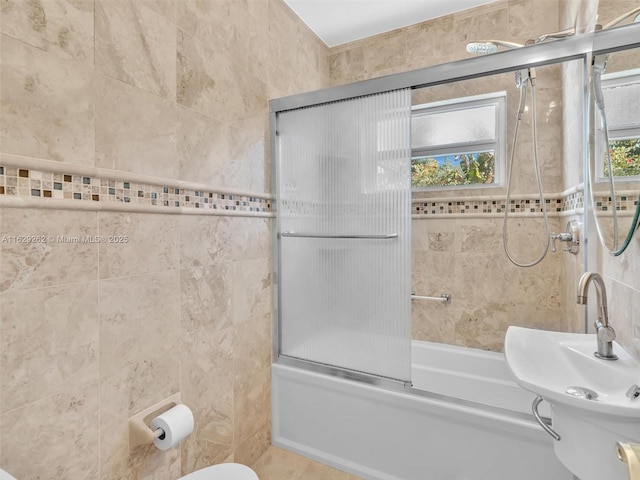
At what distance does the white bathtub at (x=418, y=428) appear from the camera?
1.42 meters

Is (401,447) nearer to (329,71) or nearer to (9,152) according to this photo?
(9,152)

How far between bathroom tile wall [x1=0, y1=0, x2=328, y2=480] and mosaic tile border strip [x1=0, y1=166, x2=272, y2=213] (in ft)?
0.08

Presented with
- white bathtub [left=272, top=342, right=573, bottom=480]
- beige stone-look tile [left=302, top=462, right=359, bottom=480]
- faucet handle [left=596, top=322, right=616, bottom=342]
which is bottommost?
beige stone-look tile [left=302, top=462, right=359, bottom=480]

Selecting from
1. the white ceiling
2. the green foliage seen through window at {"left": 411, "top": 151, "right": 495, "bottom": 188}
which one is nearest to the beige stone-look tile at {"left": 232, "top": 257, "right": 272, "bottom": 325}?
the green foliage seen through window at {"left": 411, "top": 151, "right": 495, "bottom": 188}

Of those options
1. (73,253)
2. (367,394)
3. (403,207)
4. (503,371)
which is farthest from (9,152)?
(503,371)

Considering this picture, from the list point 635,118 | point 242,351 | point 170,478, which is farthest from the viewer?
point 242,351

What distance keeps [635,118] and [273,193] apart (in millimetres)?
1589

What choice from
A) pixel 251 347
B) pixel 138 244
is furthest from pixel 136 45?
pixel 251 347

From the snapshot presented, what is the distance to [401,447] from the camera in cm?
166

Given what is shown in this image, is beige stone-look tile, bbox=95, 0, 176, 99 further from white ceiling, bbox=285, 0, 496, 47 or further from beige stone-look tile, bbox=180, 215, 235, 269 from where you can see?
white ceiling, bbox=285, 0, 496, 47

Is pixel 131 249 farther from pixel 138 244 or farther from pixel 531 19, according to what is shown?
pixel 531 19

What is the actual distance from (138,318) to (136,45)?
1024mm

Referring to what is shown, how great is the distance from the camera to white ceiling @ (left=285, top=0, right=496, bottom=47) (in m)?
2.17

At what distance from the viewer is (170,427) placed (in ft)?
4.13
